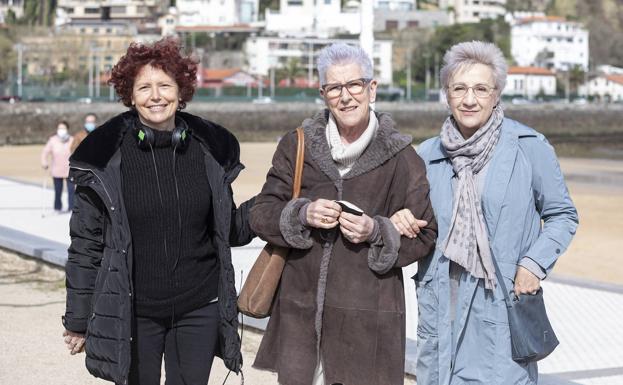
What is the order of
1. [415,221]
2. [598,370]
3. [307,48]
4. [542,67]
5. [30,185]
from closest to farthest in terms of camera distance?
[415,221] → [598,370] → [30,185] → [307,48] → [542,67]

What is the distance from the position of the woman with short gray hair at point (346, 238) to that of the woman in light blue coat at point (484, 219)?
0.35ft

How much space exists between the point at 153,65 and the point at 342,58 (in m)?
0.66

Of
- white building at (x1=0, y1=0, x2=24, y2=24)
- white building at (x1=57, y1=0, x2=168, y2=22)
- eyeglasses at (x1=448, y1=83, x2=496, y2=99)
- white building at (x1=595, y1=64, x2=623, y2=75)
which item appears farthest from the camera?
white building at (x1=0, y1=0, x2=24, y2=24)

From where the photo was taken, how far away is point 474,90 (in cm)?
410

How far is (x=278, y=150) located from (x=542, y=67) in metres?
154

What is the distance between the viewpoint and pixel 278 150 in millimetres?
4074

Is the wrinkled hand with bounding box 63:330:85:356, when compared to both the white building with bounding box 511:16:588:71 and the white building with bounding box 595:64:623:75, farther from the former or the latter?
the white building with bounding box 511:16:588:71

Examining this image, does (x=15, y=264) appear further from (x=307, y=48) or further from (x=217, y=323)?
(x=307, y=48)

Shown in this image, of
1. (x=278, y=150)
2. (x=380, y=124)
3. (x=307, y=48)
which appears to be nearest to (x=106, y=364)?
(x=278, y=150)

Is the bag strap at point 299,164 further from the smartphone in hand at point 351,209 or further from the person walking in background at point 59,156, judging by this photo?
the person walking in background at point 59,156

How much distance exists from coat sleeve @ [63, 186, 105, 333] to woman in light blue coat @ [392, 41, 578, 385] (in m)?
1.04

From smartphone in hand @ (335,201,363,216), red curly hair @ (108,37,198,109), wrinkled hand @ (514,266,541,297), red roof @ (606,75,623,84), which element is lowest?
wrinkled hand @ (514,266,541,297)

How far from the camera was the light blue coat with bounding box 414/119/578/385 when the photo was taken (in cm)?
408

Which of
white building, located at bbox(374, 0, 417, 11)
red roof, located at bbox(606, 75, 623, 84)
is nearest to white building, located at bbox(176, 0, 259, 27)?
white building, located at bbox(374, 0, 417, 11)
